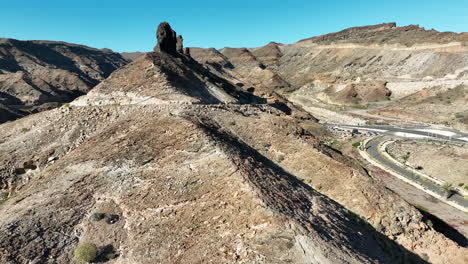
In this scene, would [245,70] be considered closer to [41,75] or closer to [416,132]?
[416,132]

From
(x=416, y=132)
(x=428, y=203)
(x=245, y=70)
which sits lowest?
(x=428, y=203)

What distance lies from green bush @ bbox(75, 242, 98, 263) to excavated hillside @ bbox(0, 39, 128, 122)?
218ft

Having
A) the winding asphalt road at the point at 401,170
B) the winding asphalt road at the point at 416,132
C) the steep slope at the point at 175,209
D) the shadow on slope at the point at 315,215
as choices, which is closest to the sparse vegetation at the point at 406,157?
the winding asphalt road at the point at 401,170

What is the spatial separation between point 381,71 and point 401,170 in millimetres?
74994

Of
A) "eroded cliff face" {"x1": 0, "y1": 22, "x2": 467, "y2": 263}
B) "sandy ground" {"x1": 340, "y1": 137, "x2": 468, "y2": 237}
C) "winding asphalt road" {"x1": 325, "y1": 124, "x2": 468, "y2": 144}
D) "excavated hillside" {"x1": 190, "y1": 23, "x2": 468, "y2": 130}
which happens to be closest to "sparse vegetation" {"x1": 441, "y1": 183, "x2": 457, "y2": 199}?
"sandy ground" {"x1": 340, "y1": 137, "x2": 468, "y2": 237}

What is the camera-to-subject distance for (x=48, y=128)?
24.6 m

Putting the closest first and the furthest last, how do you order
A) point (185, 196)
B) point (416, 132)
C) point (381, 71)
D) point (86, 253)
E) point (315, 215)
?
point (86, 253) → point (185, 196) → point (315, 215) → point (416, 132) → point (381, 71)

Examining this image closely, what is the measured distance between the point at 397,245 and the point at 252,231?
12170 mm

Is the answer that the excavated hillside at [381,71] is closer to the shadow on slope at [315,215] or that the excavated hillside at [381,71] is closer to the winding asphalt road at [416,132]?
the winding asphalt road at [416,132]

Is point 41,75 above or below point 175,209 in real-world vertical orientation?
above

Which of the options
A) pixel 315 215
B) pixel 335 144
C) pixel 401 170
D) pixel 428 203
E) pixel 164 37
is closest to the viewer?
pixel 315 215

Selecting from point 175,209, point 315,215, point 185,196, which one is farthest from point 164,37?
point 315,215

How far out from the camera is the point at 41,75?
4737 inches

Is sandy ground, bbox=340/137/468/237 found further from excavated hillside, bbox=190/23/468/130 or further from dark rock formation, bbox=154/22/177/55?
excavated hillside, bbox=190/23/468/130
